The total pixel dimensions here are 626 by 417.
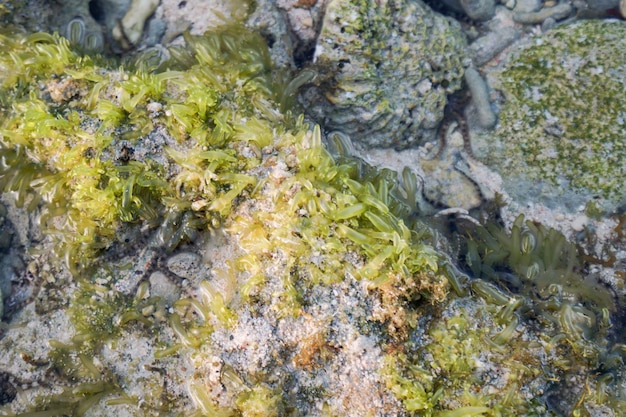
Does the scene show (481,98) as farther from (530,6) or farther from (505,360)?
(505,360)

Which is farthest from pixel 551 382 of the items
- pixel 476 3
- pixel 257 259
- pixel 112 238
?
pixel 476 3

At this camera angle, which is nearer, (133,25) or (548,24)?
(133,25)

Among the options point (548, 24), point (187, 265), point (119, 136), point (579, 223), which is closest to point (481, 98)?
point (548, 24)

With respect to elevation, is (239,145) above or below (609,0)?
below

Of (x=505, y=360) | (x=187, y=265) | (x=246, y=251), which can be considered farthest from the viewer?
(x=187, y=265)

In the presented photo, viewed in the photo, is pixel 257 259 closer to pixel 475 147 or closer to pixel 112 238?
pixel 112 238

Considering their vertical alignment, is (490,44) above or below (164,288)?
above

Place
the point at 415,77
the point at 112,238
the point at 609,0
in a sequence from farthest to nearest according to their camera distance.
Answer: the point at 609,0 < the point at 415,77 < the point at 112,238
